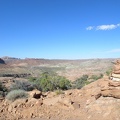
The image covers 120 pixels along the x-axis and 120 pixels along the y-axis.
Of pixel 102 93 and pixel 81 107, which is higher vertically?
pixel 102 93

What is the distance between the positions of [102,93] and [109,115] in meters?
1.79

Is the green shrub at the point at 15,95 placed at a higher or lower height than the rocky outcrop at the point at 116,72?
lower

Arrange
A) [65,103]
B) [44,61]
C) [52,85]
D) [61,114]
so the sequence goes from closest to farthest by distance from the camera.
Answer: [61,114]
[65,103]
[52,85]
[44,61]

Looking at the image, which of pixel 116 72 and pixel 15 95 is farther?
pixel 15 95

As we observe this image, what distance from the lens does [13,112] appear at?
570 inches

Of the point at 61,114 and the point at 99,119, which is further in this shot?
the point at 61,114

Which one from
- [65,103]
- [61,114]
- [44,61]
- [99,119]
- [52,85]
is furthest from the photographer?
[44,61]

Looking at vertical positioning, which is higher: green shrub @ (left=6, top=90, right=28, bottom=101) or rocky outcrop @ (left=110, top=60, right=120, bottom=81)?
rocky outcrop @ (left=110, top=60, right=120, bottom=81)

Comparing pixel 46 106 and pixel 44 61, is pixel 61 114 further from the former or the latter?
pixel 44 61

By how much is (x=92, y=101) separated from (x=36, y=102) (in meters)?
3.63

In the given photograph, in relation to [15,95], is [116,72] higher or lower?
higher

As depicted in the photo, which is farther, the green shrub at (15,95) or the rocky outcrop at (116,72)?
the green shrub at (15,95)

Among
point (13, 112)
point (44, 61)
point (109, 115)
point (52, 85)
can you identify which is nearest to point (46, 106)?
point (13, 112)

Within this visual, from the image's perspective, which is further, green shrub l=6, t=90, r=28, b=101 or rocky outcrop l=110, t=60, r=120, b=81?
green shrub l=6, t=90, r=28, b=101
